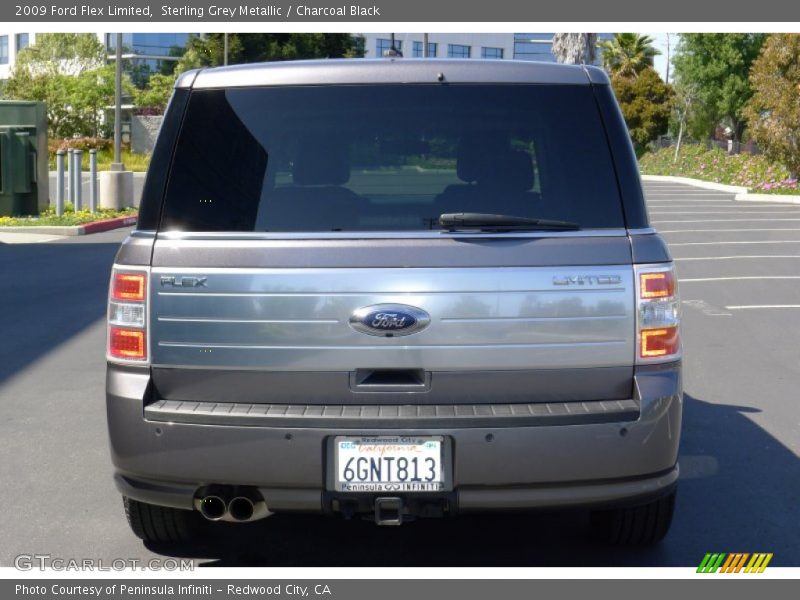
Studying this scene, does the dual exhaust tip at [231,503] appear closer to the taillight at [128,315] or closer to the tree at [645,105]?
the taillight at [128,315]

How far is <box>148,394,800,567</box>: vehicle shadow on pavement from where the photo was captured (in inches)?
194

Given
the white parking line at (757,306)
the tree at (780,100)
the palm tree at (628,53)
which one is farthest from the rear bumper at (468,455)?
the palm tree at (628,53)

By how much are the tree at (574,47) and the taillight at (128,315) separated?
2491 cm

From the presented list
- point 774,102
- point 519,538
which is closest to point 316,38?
point 774,102

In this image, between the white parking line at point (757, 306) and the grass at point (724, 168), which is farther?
the grass at point (724, 168)

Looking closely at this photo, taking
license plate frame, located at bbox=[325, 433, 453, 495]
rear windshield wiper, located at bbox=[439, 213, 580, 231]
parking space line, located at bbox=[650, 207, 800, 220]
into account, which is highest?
rear windshield wiper, located at bbox=[439, 213, 580, 231]

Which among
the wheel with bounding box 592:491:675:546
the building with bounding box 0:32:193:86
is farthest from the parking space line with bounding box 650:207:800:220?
the building with bounding box 0:32:193:86

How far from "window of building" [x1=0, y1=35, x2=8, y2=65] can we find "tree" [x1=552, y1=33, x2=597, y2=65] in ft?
252

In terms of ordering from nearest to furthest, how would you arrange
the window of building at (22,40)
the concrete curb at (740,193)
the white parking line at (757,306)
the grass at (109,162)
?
1. the white parking line at (757,306)
2. the concrete curb at (740,193)
3. the grass at (109,162)
4. the window of building at (22,40)

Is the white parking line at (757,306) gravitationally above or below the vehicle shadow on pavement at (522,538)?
below

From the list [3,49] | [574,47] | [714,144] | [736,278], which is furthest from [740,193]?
[3,49]

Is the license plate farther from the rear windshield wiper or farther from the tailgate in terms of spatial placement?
the rear windshield wiper

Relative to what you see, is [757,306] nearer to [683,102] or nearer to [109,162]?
[109,162]

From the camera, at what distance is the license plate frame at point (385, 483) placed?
4.15 metres
